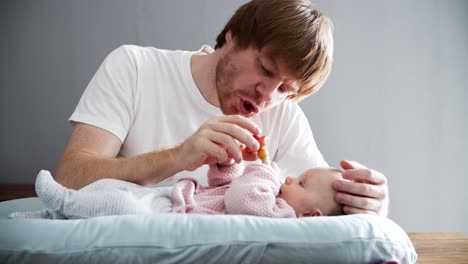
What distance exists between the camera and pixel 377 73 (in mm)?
2645

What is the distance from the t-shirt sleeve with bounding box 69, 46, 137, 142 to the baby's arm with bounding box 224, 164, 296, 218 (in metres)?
0.56

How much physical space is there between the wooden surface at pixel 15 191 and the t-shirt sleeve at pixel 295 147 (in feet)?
3.71

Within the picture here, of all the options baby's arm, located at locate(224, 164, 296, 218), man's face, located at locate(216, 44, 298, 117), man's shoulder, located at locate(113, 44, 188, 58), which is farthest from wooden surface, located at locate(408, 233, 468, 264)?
man's shoulder, located at locate(113, 44, 188, 58)

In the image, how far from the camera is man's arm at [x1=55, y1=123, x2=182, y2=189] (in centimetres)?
124

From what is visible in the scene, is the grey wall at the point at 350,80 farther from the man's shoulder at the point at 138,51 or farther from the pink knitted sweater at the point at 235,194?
the pink knitted sweater at the point at 235,194

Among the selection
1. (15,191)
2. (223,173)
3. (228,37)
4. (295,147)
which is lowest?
(15,191)

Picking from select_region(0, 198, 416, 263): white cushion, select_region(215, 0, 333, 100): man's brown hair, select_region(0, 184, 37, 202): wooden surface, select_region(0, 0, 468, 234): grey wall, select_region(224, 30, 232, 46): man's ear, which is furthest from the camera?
select_region(0, 0, 468, 234): grey wall

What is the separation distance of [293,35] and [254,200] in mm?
596

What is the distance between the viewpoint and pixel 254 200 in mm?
1111

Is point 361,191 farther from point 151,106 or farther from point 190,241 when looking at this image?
point 151,106

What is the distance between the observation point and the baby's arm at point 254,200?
1102 millimetres

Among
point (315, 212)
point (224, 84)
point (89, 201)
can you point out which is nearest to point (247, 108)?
point (224, 84)

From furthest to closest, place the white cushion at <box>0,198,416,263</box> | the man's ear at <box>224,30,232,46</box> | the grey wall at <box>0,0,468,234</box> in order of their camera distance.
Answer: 1. the grey wall at <box>0,0,468,234</box>
2. the man's ear at <box>224,30,232,46</box>
3. the white cushion at <box>0,198,416,263</box>

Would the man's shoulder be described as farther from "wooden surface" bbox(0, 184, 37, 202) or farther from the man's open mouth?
"wooden surface" bbox(0, 184, 37, 202)
